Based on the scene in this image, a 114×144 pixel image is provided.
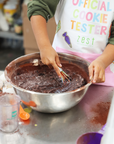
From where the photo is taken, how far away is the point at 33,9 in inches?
44.8

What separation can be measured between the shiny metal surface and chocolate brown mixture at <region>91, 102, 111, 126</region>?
0.06 ft

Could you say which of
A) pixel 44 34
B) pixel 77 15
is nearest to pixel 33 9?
pixel 44 34

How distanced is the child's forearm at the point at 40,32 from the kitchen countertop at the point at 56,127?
40 centimetres

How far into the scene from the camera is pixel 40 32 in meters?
1.11

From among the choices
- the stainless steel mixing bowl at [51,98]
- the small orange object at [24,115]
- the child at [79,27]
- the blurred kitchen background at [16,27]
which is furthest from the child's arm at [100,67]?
the blurred kitchen background at [16,27]

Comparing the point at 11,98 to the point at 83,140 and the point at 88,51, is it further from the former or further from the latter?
the point at 88,51

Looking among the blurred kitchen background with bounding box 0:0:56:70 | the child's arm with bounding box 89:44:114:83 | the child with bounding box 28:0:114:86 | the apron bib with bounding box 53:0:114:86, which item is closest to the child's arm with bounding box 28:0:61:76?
the child with bounding box 28:0:114:86

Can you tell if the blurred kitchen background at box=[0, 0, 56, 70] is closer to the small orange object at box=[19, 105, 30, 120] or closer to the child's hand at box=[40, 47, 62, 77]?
the child's hand at box=[40, 47, 62, 77]

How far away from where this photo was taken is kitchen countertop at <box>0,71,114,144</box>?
791 millimetres


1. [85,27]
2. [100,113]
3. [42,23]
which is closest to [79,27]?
[85,27]

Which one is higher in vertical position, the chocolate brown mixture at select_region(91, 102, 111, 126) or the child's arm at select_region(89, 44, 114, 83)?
the child's arm at select_region(89, 44, 114, 83)

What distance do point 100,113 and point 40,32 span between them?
1.93 feet

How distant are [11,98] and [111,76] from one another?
0.71 metres

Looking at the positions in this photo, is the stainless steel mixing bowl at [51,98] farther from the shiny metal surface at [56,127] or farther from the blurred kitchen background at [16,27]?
the blurred kitchen background at [16,27]
